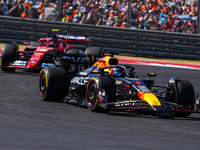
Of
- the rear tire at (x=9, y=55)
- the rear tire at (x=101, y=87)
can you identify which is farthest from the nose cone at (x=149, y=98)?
the rear tire at (x=9, y=55)

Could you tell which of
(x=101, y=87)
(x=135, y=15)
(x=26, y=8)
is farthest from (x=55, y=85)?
(x=135, y=15)

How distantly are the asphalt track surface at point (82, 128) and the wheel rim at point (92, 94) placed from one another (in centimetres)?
19

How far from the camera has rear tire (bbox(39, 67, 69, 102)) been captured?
9.10 m

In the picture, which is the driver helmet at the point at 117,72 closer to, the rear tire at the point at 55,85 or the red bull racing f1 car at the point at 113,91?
the red bull racing f1 car at the point at 113,91

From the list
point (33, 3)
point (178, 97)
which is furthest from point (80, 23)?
point (178, 97)

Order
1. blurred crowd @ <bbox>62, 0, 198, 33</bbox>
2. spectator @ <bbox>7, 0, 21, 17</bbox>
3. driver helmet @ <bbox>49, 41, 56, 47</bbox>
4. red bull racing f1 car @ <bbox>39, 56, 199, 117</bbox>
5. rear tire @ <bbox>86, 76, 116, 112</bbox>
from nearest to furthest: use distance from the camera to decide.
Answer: red bull racing f1 car @ <bbox>39, 56, 199, 117</bbox> → rear tire @ <bbox>86, 76, 116, 112</bbox> → driver helmet @ <bbox>49, 41, 56, 47</bbox> → spectator @ <bbox>7, 0, 21, 17</bbox> → blurred crowd @ <bbox>62, 0, 198, 33</bbox>

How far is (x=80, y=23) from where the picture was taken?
65.3 ft

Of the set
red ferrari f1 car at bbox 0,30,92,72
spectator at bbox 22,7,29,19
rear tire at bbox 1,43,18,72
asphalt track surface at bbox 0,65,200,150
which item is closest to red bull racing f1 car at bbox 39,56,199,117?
asphalt track surface at bbox 0,65,200,150

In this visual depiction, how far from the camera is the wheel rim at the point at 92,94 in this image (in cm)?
805

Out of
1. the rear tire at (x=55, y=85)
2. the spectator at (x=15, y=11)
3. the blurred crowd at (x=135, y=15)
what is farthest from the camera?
the blurred crowd at (x=135, y=15)

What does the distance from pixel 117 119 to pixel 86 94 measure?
1.12m

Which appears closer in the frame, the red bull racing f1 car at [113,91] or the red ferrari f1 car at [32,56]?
the red bull racing f1 car at [113,91]

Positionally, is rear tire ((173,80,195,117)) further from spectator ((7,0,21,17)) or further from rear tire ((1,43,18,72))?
spectator ((7,0,21,17))

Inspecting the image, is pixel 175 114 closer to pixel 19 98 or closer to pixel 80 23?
pixel 19 98
